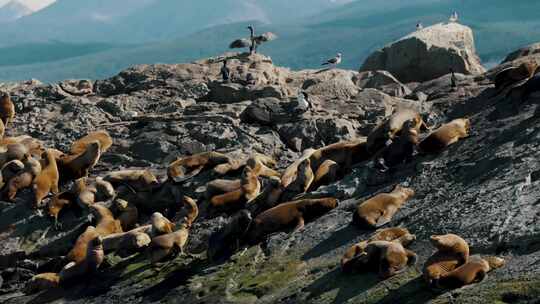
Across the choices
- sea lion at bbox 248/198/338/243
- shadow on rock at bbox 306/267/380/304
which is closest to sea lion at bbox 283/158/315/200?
sea lion at bbox 248/198/338/243

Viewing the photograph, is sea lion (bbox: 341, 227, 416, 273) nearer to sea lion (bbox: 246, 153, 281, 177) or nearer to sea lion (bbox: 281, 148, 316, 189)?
sea lion (bbox: 281, 148, 316, 189)

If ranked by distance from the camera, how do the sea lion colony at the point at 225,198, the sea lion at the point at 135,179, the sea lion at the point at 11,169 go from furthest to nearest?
the sea lion at the point at 11,169 → the sea lion at the point at 135,179 → the sea lion colony at the point at 225,198

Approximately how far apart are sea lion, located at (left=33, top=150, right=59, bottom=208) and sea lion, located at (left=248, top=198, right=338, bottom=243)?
530 centimetres

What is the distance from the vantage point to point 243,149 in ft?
59.0

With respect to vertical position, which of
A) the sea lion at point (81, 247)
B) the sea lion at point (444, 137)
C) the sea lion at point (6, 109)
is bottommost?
the sea lion at point (81, 247)

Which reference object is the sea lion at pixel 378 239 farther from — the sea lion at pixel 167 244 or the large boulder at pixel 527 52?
the large boulder at pixel 527 52

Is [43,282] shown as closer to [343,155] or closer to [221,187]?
[221,187]

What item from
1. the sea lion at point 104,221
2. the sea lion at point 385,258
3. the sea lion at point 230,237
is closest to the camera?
the sea lion at point 385,258

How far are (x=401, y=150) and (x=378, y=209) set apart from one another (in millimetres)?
2528

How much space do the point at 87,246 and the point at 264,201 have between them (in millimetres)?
3000

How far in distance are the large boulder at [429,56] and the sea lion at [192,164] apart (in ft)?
39.8

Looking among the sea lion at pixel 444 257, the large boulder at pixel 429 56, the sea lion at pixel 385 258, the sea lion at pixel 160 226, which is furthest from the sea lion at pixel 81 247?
the large boulder at pixel 429 56

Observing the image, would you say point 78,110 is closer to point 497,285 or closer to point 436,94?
point 436,94

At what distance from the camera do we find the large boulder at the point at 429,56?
27.5m
